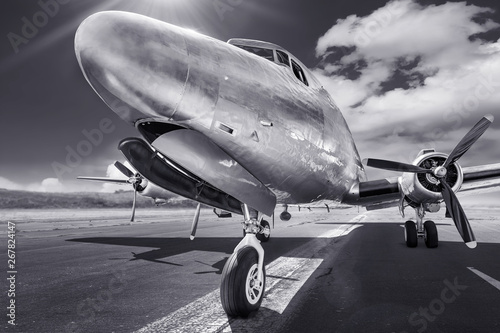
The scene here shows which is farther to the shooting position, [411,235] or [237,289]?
[411,235]

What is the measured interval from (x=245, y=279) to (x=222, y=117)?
77.7 inches

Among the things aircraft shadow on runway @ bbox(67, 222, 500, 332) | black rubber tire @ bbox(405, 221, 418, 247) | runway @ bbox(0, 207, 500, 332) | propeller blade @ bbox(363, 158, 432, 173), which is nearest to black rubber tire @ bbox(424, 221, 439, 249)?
black rubber tire @ bbox(405, 221, 418, 247)

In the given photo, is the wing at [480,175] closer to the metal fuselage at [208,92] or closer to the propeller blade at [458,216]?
the propeller blade at [458,216]

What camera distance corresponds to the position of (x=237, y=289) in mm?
3918

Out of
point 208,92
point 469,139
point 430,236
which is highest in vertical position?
point 469,139

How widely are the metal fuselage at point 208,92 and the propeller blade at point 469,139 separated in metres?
5.22

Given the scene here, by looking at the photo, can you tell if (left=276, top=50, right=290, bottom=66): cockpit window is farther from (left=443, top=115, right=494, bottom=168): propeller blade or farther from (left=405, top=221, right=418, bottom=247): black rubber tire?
(left=405, top=221, right=418, bottom=247): black rubber tire

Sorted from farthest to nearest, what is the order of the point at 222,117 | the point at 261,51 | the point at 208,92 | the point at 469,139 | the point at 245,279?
the point at 469,139
the point at 261,51
the point at 245,279
the point at 222,117
the point at 208,92

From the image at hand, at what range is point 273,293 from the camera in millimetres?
5184

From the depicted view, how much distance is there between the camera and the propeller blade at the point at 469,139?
8.05m

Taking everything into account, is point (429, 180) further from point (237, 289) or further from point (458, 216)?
point (237, 289)

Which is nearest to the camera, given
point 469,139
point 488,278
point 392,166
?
point 488,278

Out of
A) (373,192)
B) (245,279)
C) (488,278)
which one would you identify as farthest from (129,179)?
(488,278)

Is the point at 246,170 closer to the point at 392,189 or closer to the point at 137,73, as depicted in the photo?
A: the point at 137,73
